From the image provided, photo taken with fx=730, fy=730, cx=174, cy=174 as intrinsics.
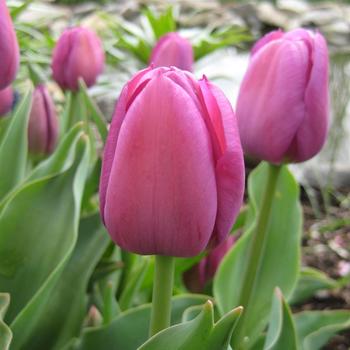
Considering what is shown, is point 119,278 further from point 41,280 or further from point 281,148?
point 281,148

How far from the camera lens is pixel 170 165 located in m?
0.51

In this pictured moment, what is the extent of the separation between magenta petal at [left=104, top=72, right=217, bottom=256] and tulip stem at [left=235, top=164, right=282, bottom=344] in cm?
30

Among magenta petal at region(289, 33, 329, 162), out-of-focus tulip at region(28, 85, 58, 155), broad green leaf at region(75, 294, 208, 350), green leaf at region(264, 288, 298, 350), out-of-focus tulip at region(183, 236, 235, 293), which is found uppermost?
magenta petal at region(289, 33, 329, 162)

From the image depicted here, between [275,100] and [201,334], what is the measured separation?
11.4 inches

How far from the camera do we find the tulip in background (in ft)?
1.63

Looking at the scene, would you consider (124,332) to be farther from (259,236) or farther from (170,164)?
(170,164)

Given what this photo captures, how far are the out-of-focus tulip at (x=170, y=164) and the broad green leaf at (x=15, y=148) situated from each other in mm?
408

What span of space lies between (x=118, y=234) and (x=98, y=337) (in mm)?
308

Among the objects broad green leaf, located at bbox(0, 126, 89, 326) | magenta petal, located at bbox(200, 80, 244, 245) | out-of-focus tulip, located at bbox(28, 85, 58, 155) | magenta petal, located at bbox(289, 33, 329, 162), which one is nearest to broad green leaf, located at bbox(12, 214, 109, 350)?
broad green leaf, located at bbox(0, 126, 89, 326)

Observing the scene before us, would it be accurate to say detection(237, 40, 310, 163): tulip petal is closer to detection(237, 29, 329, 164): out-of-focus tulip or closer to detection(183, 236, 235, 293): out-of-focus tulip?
detection(237, 29, 329, 164): out-of-focus tulip

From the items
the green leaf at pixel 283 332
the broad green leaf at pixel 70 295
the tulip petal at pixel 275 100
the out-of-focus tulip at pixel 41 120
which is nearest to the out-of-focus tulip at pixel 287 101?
the tulip petal at pixel 275 100

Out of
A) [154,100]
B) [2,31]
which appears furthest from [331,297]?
[154,100]

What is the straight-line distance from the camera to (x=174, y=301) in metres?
0.91

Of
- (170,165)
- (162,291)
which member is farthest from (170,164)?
(162,291)
